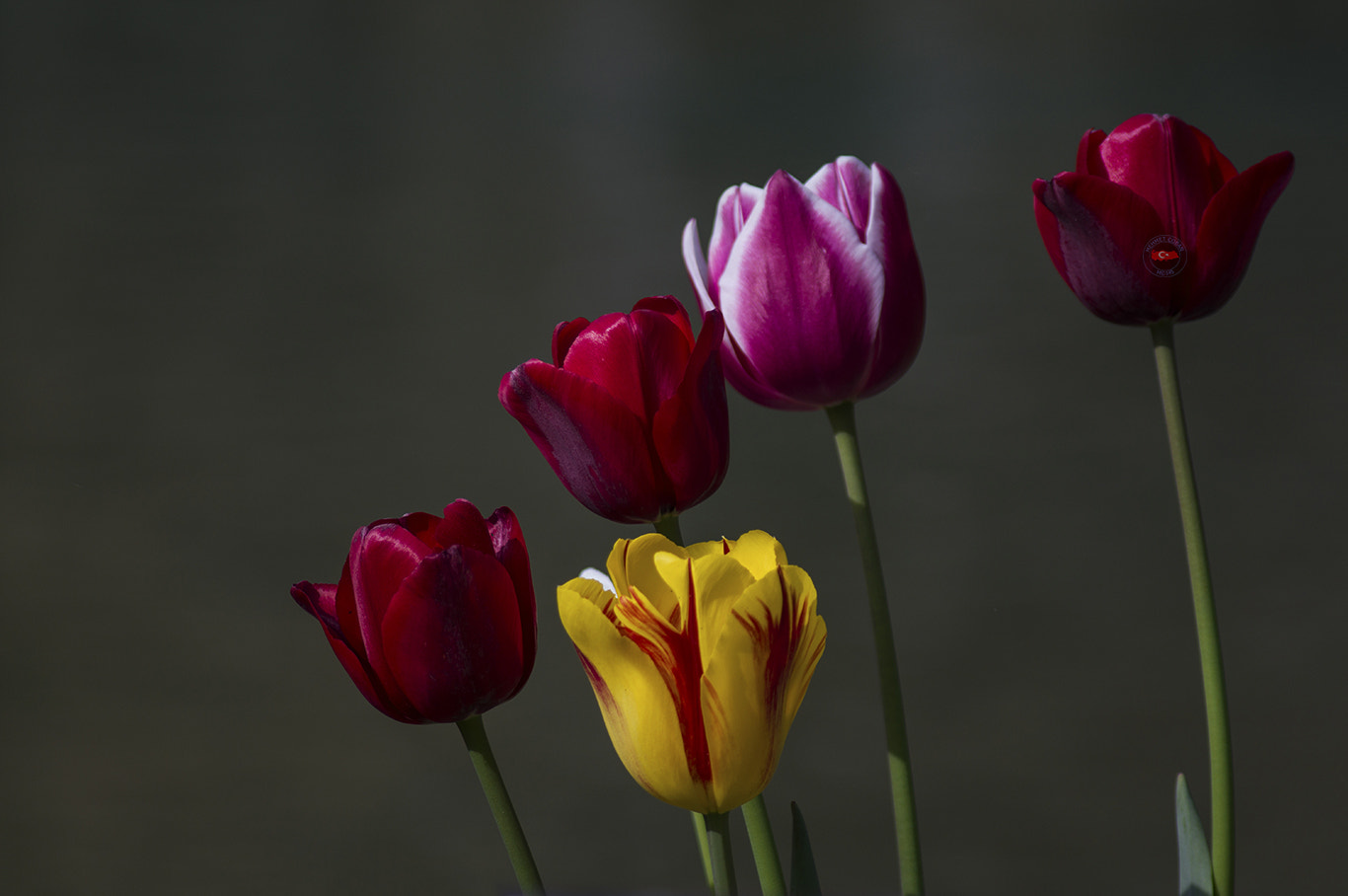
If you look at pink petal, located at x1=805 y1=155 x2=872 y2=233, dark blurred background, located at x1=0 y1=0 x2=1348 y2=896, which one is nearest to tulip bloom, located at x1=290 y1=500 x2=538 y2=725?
pink petal, located at x1=805 y1=155 x2=872 y2=233

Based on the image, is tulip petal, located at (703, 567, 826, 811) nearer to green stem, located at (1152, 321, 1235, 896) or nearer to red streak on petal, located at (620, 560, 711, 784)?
red streak on petal, located at (620, 560, 711, 784)

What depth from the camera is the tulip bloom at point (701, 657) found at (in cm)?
20

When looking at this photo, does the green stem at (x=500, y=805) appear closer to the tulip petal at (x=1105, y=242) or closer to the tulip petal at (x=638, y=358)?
the tulip petal at (x=638, y=358)

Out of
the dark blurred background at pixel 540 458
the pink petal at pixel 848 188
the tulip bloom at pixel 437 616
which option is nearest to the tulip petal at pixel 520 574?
the tulip bloom at pixel 437 616

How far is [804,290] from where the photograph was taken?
26cm

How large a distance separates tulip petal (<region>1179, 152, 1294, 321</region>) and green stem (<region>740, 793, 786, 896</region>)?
6.1 inches

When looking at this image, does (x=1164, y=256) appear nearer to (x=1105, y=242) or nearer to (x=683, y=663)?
(x=1105, y=242)

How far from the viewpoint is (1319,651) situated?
1.14 m

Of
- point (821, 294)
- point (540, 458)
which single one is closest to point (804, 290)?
point (821, 294)

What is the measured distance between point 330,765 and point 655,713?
1039mm

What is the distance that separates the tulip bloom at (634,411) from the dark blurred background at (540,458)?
0.87 meters

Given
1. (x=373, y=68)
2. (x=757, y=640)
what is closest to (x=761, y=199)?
(x=757, y=640)

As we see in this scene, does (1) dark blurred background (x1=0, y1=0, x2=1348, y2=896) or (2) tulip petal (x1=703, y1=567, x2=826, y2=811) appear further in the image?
(1) dark blurred background (x1=0, y1=0, x2=1348, y2=896)

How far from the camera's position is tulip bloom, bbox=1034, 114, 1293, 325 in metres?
0.27
